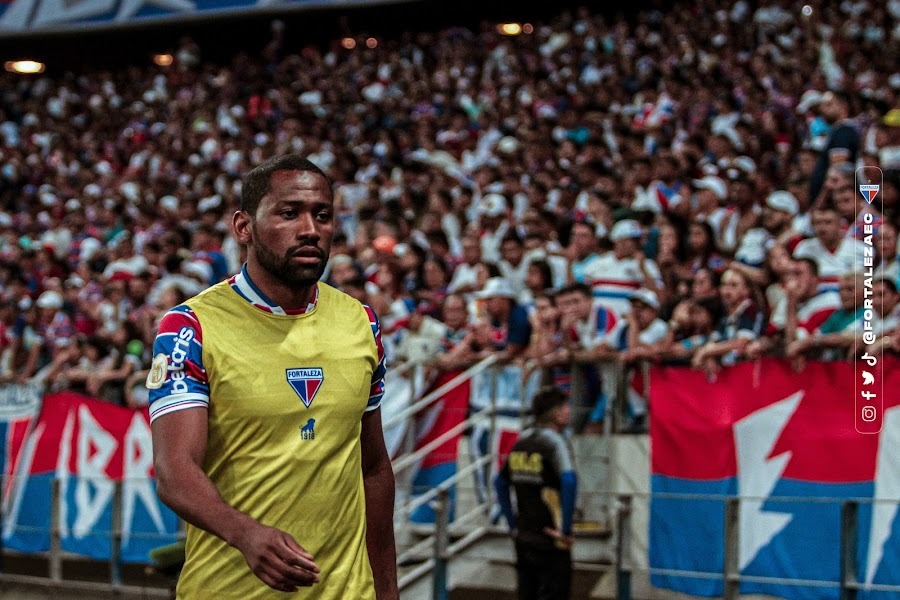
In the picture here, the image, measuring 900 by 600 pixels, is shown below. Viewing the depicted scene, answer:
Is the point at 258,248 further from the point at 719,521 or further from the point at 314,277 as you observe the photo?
the point at 719,521

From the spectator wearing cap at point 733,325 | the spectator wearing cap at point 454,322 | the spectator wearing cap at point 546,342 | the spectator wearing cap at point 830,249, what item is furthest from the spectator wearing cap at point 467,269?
the spectator wearing cap at point 830,249

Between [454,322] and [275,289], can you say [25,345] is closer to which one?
[454,322]

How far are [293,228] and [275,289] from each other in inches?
7.6

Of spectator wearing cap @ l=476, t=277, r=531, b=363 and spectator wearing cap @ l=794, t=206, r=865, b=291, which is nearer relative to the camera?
spectator wearing cap @ l=794, t=206, r=865, b=291

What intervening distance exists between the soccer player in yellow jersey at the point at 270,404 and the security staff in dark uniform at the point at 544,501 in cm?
517

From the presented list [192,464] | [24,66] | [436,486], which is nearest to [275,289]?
[192,464]

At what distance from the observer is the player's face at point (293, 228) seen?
3734mm

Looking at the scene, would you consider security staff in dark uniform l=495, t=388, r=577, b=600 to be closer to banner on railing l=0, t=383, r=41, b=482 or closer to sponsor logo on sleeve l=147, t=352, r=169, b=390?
sponsor logo on sleeve l=147, t=352, r=169, b=390

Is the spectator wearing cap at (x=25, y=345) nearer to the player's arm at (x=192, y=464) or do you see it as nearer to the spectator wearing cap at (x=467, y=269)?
the spectator wearing cap at (x=467, y=269)

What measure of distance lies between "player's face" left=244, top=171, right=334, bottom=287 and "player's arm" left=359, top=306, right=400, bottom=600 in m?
0.36

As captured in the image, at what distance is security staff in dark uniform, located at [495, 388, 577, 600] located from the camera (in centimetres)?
898

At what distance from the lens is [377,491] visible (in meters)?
4.07

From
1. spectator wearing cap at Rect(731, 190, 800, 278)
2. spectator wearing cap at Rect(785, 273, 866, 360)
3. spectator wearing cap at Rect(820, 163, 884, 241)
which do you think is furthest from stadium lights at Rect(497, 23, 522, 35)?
spectator wearing cap at Rect(785, 273, 866, 360)

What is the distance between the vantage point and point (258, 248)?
3.80 meters
